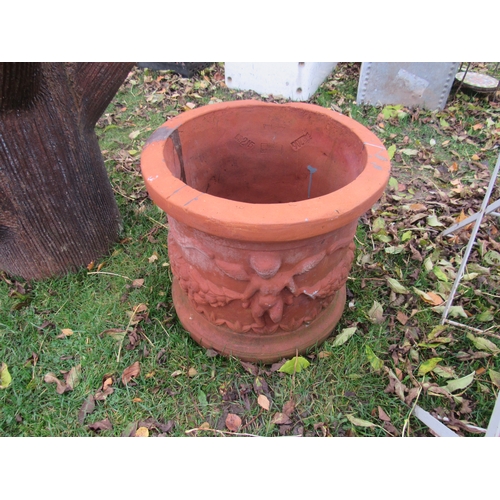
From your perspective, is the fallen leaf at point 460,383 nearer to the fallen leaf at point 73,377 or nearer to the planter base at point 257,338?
the planter base at point 257,338

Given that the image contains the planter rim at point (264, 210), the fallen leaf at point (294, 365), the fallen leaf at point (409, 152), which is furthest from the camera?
the fallen leaf at point (409, 152)

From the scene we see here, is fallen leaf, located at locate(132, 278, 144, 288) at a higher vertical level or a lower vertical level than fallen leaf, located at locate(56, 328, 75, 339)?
higher

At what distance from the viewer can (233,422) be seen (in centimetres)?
173

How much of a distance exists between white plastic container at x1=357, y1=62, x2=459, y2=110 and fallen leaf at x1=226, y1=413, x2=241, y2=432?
12.2ft

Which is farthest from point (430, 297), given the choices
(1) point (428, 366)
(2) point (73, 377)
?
(2) point (73, 377)

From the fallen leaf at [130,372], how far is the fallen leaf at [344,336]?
3.25ft

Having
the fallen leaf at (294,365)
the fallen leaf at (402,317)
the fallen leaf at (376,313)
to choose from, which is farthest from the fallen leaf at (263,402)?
the fallen leaf at (402,317)

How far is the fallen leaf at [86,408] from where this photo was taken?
175cm

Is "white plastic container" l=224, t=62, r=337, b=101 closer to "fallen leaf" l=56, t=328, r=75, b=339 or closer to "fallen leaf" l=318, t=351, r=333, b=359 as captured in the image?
"fallen leaf" l=318, t=351, r=333, b=359

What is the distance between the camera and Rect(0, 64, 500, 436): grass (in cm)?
175

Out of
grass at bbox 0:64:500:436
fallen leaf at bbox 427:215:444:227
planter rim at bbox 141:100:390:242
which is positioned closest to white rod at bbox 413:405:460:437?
grass at bbox 0:64:500:436

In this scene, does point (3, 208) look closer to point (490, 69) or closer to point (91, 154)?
point (91, 154)

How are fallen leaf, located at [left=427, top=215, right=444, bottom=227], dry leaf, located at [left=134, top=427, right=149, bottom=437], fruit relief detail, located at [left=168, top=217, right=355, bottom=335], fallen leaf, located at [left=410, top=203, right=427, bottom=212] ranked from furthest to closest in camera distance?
fallen leaf, located at [left=410, top=203, right=427, bottom=212] < fallen leaf, located at [left=427, top=215, right=444, bottom=227] < dry leaf, located at [left=134, top=427, right=149, bottom=437] < fruit relief detail, located at [left=168, top=217, right=355, bottom=335]

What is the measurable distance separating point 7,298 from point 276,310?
5.41 feet
